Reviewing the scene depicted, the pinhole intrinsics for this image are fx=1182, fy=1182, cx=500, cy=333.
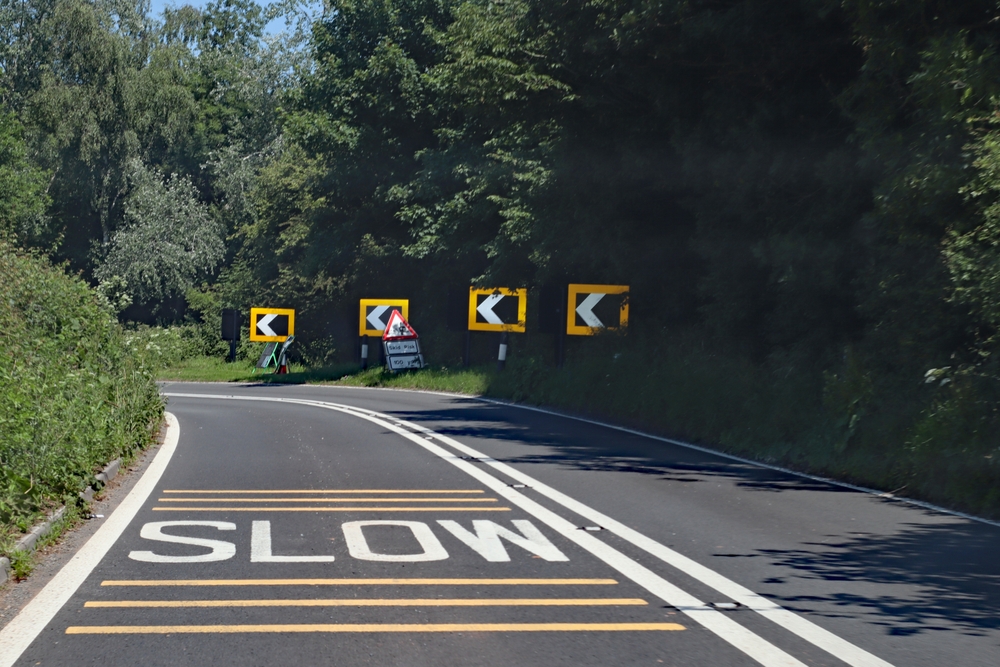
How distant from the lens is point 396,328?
38469mm

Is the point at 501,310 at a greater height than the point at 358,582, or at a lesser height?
greater

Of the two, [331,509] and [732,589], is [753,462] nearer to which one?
[331,509]

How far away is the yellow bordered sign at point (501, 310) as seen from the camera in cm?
3447

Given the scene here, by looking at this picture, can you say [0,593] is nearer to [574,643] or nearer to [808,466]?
[574,643]

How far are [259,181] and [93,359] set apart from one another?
38806 millimetres

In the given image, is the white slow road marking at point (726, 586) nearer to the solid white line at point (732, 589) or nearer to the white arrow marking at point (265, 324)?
the solid white line at point (732, 589)

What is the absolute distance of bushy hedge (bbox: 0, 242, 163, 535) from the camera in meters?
9.77

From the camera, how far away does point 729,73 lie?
1911cm

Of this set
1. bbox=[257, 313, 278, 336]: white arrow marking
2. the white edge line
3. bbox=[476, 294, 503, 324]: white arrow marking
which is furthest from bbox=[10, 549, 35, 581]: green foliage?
bbox=[257, 313, 278, 336]: white arrow marking

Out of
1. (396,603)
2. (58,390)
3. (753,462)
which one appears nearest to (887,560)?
(396,603)

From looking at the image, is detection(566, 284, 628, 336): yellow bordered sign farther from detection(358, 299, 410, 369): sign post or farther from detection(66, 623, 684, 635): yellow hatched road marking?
detection(66, 623, 684, 635): yellow hatched road marking

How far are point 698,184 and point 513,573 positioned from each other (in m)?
14.1

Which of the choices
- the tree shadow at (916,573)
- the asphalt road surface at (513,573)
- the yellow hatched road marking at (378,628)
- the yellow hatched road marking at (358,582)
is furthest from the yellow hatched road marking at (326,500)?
the yellow hatched road marking at (378,628)

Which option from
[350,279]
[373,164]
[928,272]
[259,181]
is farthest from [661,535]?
[259,181]
